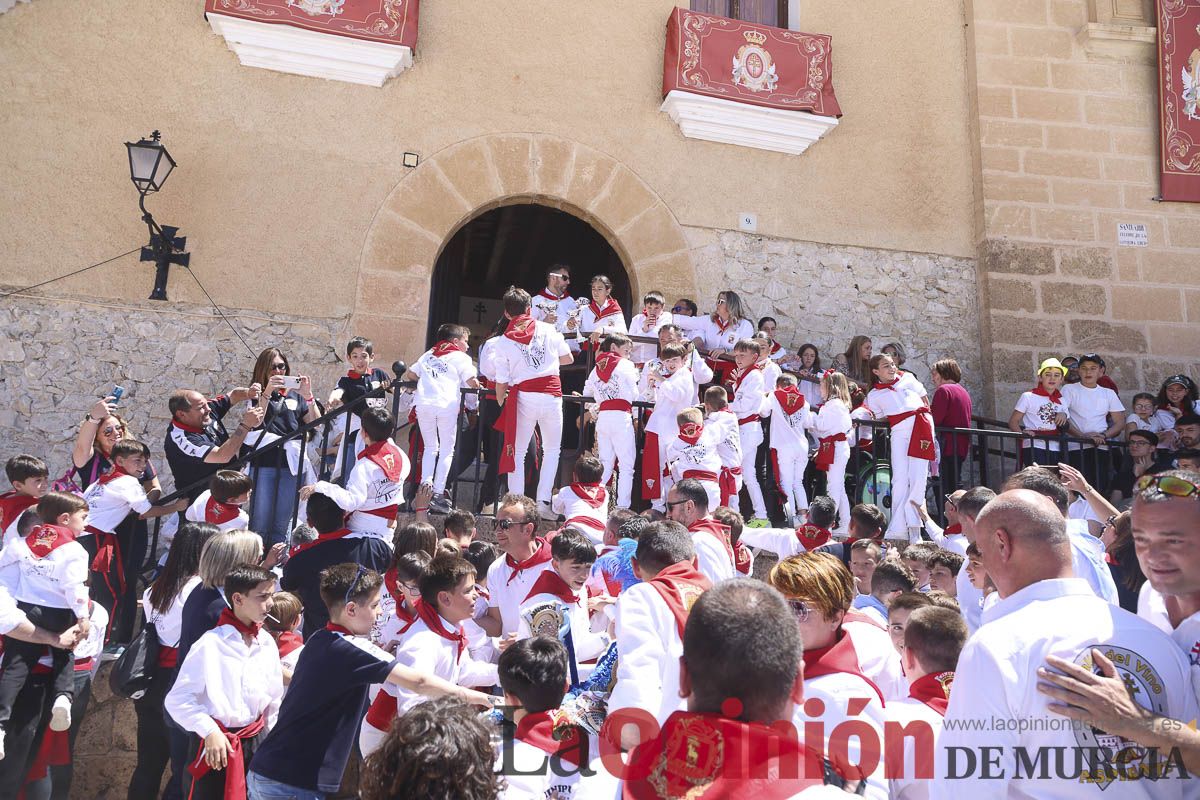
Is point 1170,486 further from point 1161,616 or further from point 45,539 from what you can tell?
point 45,539

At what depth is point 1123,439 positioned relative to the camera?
8.85 m

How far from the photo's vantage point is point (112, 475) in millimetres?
5695

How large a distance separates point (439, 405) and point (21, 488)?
2.57 metres

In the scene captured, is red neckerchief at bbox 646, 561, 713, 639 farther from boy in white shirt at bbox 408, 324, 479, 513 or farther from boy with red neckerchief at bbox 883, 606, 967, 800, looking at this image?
boy in white shirt at bbox 408, 324, 479, 513

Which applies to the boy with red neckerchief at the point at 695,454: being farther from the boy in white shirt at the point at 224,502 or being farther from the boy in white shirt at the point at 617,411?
the boy in white shirt at the point at 224,502

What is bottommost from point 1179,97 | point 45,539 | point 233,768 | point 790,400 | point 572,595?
point 233,768

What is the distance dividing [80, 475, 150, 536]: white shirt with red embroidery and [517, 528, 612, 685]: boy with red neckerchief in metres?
2.71

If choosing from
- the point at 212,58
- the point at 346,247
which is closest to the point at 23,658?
the point at 346,247

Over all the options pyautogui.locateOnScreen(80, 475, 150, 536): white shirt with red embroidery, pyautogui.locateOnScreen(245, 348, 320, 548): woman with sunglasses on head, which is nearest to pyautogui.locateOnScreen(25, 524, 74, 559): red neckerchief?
pyautogui.locateOnScreen(80, 475, 150, 536): white shirt with red embroidery

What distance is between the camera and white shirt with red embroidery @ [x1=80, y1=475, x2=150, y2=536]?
552cm

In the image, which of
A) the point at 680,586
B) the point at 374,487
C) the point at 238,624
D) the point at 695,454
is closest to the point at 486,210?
the point at 695,454

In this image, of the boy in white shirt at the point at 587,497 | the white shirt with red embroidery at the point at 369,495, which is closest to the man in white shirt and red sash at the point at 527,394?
the boy in white shirt at the point at 587,497

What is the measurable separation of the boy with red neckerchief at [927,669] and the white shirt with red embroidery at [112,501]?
4.48 metres

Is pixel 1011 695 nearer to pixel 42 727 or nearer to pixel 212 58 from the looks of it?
pixel 42 727
